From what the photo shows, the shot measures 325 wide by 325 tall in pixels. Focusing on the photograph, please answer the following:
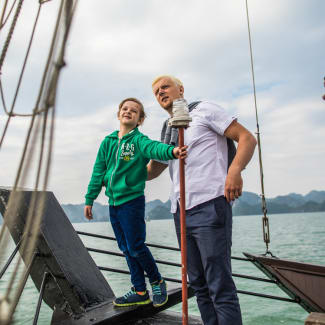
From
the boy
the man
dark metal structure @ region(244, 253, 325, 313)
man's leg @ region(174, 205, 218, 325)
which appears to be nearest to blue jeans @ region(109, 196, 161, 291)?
the boy

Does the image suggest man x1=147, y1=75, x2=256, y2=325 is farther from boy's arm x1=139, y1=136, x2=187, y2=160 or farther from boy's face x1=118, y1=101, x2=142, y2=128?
boy's face x1=118, y1=101, x2=142, y2=128

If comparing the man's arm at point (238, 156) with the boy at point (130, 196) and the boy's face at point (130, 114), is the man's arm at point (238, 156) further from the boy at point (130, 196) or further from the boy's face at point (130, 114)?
the boy's face at point (130, 114)

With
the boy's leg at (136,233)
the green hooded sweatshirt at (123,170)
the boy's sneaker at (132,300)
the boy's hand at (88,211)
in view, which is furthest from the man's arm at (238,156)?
the boy's hand at (88,211)

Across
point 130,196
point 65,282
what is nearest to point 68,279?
point 65,282

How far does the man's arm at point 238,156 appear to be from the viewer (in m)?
1.89

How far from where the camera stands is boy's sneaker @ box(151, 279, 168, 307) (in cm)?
244

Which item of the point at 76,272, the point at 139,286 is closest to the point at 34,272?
the point at 76,272

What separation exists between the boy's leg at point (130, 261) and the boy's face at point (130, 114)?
649 millimetres

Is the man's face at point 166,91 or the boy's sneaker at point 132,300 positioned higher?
the man's face at point 166,91

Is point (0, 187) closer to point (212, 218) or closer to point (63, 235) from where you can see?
point (63, 235)

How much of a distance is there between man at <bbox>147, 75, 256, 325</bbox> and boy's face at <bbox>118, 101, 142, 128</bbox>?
0.62 m

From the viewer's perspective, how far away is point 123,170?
8.23 feet

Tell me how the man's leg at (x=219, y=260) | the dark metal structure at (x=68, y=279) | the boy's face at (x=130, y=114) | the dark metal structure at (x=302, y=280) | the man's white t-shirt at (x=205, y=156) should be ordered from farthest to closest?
the dark metal structure at (x=302, y=280) → the boy's face at (x=130, y=114) → the dark metal structure at (x=68, y=279) → the man's white t-shirt at (x=205, y=156) → the man's leg at (x=219, y=260)

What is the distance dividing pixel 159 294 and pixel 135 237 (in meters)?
0.45
